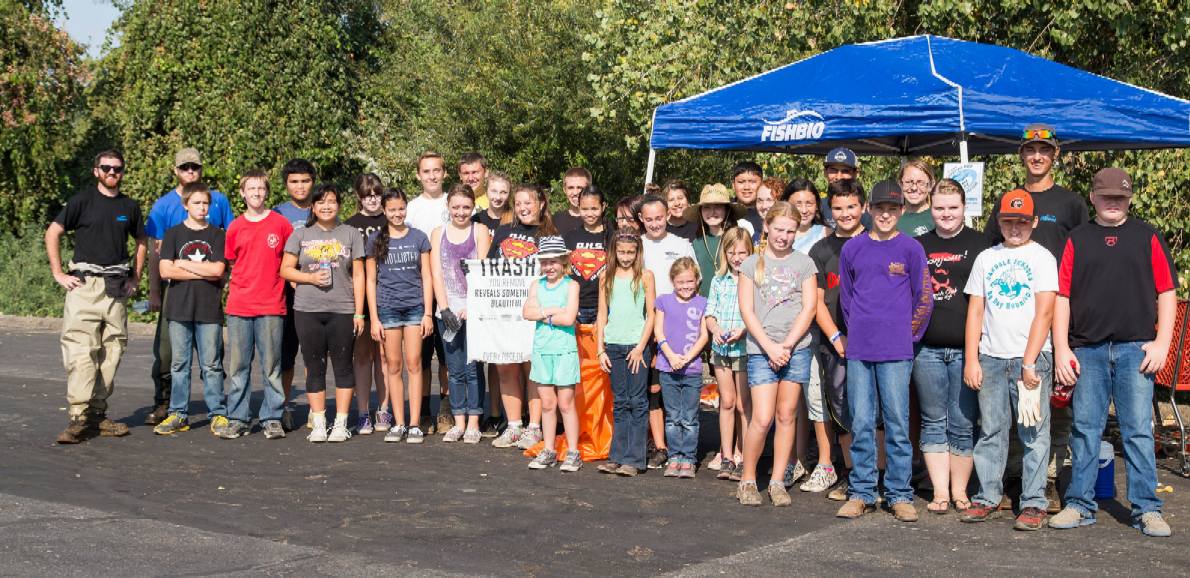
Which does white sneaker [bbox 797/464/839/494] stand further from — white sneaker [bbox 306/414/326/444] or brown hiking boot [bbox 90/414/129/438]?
brown hiking boot [bbox 90/414/129/438]

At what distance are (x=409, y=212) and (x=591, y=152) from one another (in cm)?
994

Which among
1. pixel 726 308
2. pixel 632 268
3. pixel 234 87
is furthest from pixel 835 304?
pixel 234 87

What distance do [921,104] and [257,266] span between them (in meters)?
5.08

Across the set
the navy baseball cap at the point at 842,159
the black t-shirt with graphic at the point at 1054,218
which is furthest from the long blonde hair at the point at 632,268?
the black t-shirt with graphic at the point at 1054,218

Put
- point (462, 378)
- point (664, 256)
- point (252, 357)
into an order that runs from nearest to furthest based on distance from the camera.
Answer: point (664, 256) < point (462, 378) < point (252, 357)

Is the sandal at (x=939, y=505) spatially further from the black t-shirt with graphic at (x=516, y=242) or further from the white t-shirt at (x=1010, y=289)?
the black t-shirt with graphic at (x=516, y=242)

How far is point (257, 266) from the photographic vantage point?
10180mm

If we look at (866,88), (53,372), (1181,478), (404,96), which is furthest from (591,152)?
(1181,478)

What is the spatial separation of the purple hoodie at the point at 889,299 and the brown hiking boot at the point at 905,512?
32.6 inches

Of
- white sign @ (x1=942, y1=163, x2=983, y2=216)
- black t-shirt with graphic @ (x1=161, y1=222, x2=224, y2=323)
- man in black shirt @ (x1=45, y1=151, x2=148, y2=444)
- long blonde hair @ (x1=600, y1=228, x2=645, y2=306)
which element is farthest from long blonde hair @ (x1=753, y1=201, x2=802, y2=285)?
man in black shirt @ (x1=45, y1=151, x2=148, y2=444)

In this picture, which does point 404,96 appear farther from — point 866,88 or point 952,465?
point 952,465

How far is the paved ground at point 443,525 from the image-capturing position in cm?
642

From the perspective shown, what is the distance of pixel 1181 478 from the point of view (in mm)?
8531

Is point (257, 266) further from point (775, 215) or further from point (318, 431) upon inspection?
point (775, 215)
